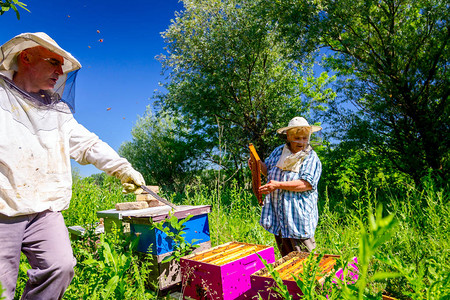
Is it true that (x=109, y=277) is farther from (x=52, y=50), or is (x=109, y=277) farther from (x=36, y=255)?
(x=52, y=50)

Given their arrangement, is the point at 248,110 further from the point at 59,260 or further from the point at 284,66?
the point at 59,260

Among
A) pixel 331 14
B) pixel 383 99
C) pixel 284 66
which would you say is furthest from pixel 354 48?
pixel 284 66

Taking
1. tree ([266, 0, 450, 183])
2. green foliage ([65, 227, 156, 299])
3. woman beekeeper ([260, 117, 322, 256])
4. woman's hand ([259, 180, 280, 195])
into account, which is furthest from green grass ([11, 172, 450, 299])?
tree ([266, 0, 450, 183])

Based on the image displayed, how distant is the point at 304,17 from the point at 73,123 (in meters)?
6.32

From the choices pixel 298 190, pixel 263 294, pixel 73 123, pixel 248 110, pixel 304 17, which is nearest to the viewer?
pixel 263 294

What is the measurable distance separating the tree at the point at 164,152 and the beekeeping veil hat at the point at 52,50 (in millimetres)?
9438

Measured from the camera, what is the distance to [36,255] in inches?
75.0

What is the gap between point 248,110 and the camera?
408 inches

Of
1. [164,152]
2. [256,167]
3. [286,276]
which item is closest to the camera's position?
[286,276]

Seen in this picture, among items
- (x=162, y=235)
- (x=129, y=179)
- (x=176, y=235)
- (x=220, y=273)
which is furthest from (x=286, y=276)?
(x=129, y=179)

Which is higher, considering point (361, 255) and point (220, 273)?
point (361, 255)

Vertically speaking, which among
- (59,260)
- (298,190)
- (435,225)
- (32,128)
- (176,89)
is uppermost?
(176,89)

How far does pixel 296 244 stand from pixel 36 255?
2088 millimetres

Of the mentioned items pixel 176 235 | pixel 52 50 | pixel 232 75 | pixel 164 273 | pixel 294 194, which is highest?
pixel 232 75
